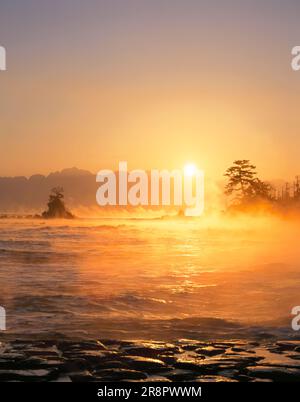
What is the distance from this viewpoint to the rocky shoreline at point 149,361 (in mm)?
7902

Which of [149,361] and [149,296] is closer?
[149,361]

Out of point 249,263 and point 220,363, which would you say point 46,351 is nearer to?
point 220,363

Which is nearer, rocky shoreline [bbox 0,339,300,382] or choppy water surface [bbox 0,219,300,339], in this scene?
rocky shoreline [bbox 0,339,300,382]

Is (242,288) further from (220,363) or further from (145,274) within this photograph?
(220,363)

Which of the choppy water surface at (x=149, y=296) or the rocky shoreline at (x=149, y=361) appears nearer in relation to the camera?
the rocky shoreline at (x=149, y=361)

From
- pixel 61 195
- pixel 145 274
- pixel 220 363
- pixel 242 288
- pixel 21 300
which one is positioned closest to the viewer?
pixel 220 363

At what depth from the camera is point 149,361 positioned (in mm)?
8727

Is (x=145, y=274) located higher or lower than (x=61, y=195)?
lower

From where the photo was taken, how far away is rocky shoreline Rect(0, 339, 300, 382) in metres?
7.90

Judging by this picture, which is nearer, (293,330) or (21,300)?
(293,330)

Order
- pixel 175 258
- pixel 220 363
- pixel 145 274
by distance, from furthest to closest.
Answer: pixel 175 258 → pixel 145 274 → pixel 220 363
